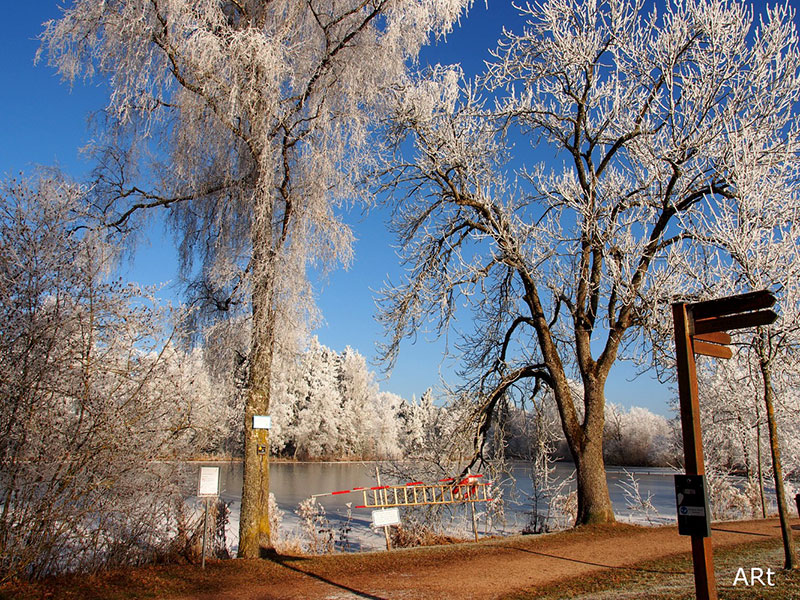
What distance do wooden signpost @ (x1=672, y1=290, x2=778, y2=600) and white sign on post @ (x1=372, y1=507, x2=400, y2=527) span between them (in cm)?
522

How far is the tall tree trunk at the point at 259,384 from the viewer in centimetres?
866

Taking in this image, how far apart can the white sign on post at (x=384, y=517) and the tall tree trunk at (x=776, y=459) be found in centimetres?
526

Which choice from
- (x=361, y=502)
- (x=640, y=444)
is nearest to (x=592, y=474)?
(x=361, y=502)

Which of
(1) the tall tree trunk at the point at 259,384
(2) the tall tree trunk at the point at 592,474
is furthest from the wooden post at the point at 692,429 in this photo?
(2) the tall tree trunk at the point at 592,474

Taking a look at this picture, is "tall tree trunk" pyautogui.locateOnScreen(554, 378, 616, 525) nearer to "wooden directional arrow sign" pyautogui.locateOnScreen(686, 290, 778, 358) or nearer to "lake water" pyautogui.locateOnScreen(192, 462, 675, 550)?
"lake water" pyautogui.locateOnScreen(192, 462, 675, 550)

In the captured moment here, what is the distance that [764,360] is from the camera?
764 cm

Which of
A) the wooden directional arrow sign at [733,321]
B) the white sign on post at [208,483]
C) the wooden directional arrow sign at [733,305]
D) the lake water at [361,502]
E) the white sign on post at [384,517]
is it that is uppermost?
the wooden directional arrow sign at [733,305]

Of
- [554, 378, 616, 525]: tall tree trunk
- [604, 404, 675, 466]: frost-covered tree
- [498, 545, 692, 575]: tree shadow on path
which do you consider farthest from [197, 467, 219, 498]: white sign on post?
[604, 404, 675, 466]: frost-covered tree

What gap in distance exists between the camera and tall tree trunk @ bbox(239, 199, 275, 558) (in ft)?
28.4

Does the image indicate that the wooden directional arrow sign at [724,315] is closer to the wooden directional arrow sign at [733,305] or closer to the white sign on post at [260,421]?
the wooden directional arrow sign at [733,305]

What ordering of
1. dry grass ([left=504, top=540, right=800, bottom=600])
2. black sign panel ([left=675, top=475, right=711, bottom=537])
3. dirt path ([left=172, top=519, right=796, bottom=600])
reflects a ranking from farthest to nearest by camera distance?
dirt path ([left=172, top=519, right=796, bottom=600])
dry grass ([left=504, top=540, right=800, bottom=600])
black sign panel ([left=675, top=475, right=711, bottom=537])

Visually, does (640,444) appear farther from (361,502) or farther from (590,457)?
(590,457)

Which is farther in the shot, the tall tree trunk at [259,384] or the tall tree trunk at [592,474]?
the tall tree trunk at [592,474]

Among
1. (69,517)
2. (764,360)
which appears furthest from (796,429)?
(69,517)
